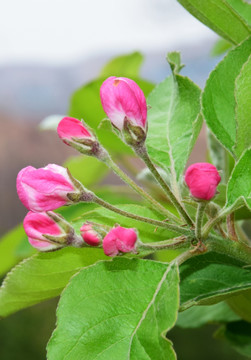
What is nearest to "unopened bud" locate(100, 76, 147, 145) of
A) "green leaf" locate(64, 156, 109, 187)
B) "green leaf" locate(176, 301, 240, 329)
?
"green leaf" locate(176, 301, 240, 329)

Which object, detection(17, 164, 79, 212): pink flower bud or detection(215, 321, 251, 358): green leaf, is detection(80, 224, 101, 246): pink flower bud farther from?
detection(215, 321, 251, 358): green leaf

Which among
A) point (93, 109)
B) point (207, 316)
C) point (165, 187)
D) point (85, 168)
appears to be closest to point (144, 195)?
point (165, 187)

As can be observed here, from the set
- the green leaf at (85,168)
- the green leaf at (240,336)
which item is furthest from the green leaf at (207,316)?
the green leaf at (85,168)

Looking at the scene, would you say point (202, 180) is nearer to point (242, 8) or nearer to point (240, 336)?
point (242, 8)

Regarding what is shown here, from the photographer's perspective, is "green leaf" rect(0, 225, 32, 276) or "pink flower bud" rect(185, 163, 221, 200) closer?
"pink flower bud" rect(185, 163, 221, 200)

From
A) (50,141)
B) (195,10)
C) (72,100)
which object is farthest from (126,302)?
(50,141)

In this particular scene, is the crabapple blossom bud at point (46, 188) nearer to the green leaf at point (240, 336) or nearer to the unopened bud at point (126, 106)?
the unopened bud at point (126, 106)
